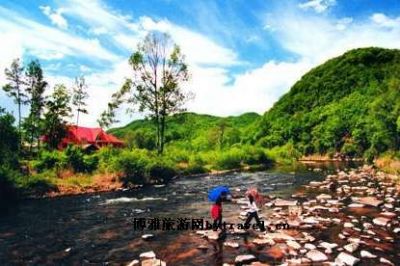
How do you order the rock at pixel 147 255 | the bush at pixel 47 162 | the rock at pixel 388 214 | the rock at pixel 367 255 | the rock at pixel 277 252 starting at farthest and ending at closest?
the bush at pixel 47 162, the rock at pixel 388 214, the rock at pixel 147 255, the rock at pixel 277 252, the rock at pixel 367 255

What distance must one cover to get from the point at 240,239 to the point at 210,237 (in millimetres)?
1380

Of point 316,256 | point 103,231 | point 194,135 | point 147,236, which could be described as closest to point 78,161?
point 103,231

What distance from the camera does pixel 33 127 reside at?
55.0 meters

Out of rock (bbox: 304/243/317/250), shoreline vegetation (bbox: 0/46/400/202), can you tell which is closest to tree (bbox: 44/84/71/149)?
shoreline vegetation (bbox: 0/46/400/202)

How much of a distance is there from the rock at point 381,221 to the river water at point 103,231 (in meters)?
7.01

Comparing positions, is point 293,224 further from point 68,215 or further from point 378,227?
point 68,215

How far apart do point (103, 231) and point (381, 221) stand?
1356cm

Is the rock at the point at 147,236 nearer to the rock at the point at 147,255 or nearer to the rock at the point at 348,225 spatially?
the rock at the point at 147,255

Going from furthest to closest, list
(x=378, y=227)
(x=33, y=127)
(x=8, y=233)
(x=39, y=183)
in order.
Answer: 1. (x=33, y=127)
2. (x=39, y=183)
3. (x=8, y=233)
4. (x=378, y=227)

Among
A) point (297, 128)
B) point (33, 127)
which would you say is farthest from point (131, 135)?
point (33, 127)

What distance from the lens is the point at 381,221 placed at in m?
19.8

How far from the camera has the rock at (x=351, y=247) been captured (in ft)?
50.2

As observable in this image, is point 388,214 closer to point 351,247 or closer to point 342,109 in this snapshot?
point 351,247

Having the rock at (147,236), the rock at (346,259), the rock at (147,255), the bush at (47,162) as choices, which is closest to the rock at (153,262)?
the rock at (147,255)
